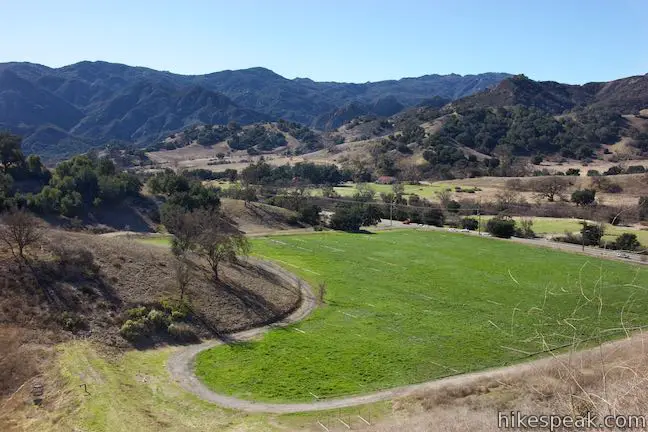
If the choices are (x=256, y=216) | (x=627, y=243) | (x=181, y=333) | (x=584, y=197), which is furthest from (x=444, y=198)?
(x=181, y=333)

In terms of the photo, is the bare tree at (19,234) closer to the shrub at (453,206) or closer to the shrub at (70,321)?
the shrub at (70,321)

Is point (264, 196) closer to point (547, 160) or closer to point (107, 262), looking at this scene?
point (107, 262)

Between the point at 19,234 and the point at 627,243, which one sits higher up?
the point at 19,234

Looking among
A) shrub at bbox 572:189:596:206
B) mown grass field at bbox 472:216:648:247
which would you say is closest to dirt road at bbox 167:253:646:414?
mown grass field at bbox 472:216:648:247

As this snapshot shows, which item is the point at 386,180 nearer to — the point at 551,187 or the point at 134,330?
the point at 551,187

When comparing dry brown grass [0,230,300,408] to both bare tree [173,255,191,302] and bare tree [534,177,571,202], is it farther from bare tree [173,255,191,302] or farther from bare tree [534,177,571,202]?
bare tree [534,177,571,202]
